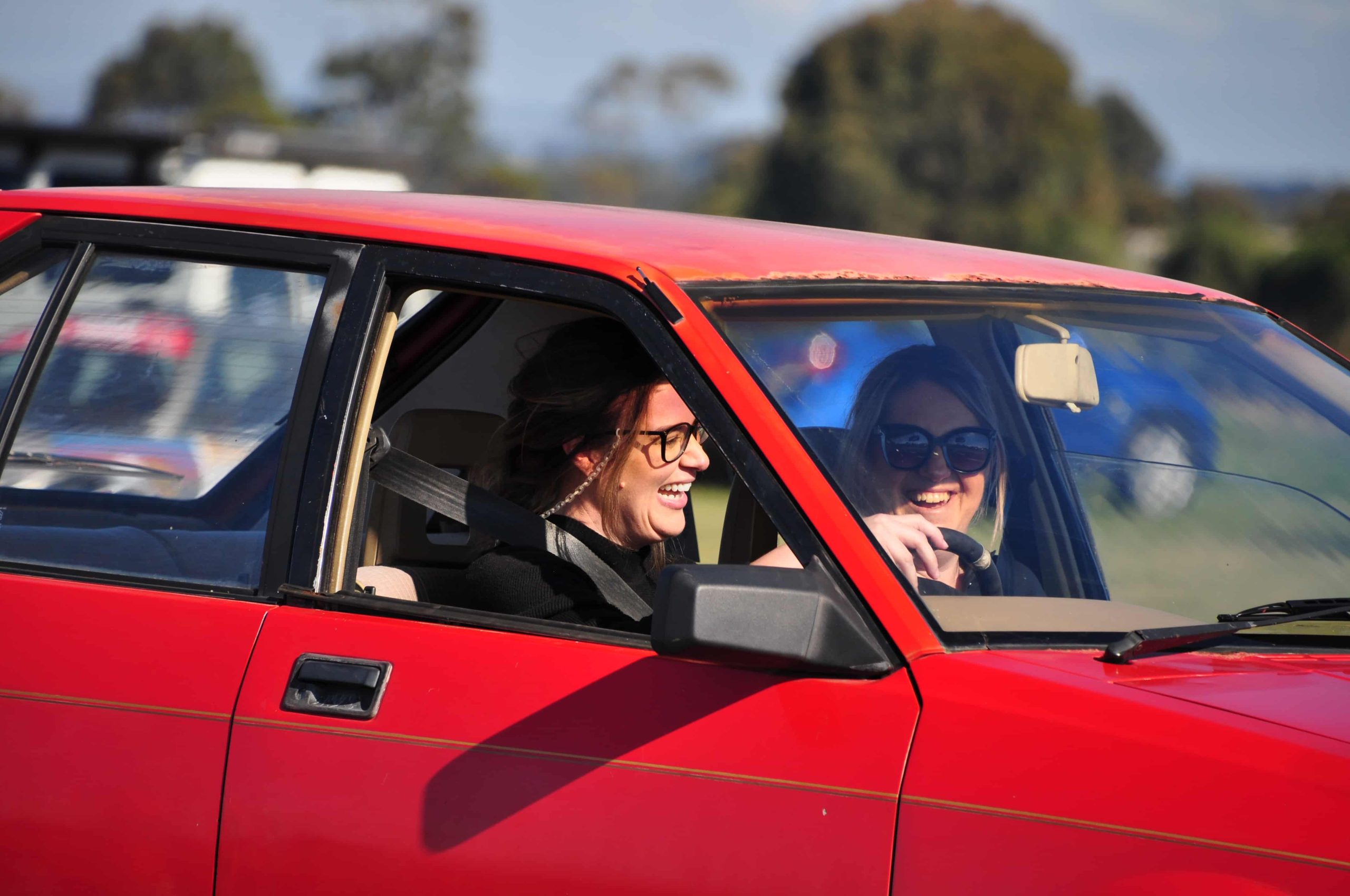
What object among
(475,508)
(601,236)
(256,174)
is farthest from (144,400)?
(256,174)

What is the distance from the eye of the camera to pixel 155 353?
250 centimetres

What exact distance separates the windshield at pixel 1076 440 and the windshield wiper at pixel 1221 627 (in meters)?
0.05

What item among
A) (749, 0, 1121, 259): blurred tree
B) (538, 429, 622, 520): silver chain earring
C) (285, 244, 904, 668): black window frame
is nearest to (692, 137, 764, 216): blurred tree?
(749, 0, 1121, 259): blurred tree

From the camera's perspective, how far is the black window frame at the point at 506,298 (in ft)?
6.45

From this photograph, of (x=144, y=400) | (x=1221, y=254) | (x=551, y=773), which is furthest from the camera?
(x=1221, y=254)

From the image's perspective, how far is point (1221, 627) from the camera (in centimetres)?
204

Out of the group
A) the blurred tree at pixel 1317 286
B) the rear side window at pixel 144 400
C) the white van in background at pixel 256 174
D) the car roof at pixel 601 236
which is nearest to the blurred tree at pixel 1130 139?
the blurred tree at pixel 1317 286

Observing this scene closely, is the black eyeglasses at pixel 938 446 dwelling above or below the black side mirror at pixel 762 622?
above

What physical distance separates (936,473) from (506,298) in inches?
27.5

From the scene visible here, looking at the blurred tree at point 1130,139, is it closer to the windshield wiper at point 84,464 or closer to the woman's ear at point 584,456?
the woman's ear at point 584,456

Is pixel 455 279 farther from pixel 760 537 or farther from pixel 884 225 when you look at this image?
pixel 884 225

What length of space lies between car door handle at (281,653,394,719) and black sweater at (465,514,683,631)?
0.27 m

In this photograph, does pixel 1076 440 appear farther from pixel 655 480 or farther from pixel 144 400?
pixel 144 400

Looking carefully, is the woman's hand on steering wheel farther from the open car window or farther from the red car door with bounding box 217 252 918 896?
the open car window
